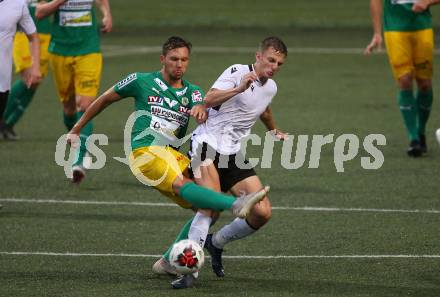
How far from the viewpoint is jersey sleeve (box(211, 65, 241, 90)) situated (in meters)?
9.30

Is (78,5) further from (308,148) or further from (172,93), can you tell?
(172,93)

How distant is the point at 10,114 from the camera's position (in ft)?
54.7

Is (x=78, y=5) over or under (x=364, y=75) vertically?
over

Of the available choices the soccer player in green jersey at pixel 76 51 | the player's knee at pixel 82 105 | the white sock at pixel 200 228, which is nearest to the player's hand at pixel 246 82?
the white sock at pixel 200 228

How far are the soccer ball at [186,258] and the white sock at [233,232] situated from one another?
740 mm

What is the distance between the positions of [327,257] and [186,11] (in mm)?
25922

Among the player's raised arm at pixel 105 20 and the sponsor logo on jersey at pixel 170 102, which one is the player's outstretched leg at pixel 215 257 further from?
the player's raised arm at pixel 105 20

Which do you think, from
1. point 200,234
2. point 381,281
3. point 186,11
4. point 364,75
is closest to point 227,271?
point 200,234

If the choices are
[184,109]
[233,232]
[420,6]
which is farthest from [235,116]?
[420,6]

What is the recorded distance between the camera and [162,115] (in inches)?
367

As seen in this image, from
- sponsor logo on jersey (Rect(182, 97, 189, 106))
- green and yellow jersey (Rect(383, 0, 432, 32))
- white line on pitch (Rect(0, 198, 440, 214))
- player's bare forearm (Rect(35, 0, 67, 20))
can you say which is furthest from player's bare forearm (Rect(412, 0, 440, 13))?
sponsor logo on jersey (Rect(182, 97, 189, 106))

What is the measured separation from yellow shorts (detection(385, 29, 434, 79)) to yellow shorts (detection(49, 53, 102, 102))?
12.3ft

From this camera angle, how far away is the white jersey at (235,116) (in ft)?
31.1

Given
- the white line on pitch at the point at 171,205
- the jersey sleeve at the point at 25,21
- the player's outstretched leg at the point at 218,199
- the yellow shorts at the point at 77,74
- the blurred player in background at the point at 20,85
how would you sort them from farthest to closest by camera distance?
the blurred player in background at the point at 20,85, the yellow shorts at the point at 77,74, the jersey sleeve at the point at 25,21, the white line on pitch at the point at 171,205, the player's outstretched leg at the point at 218,199
